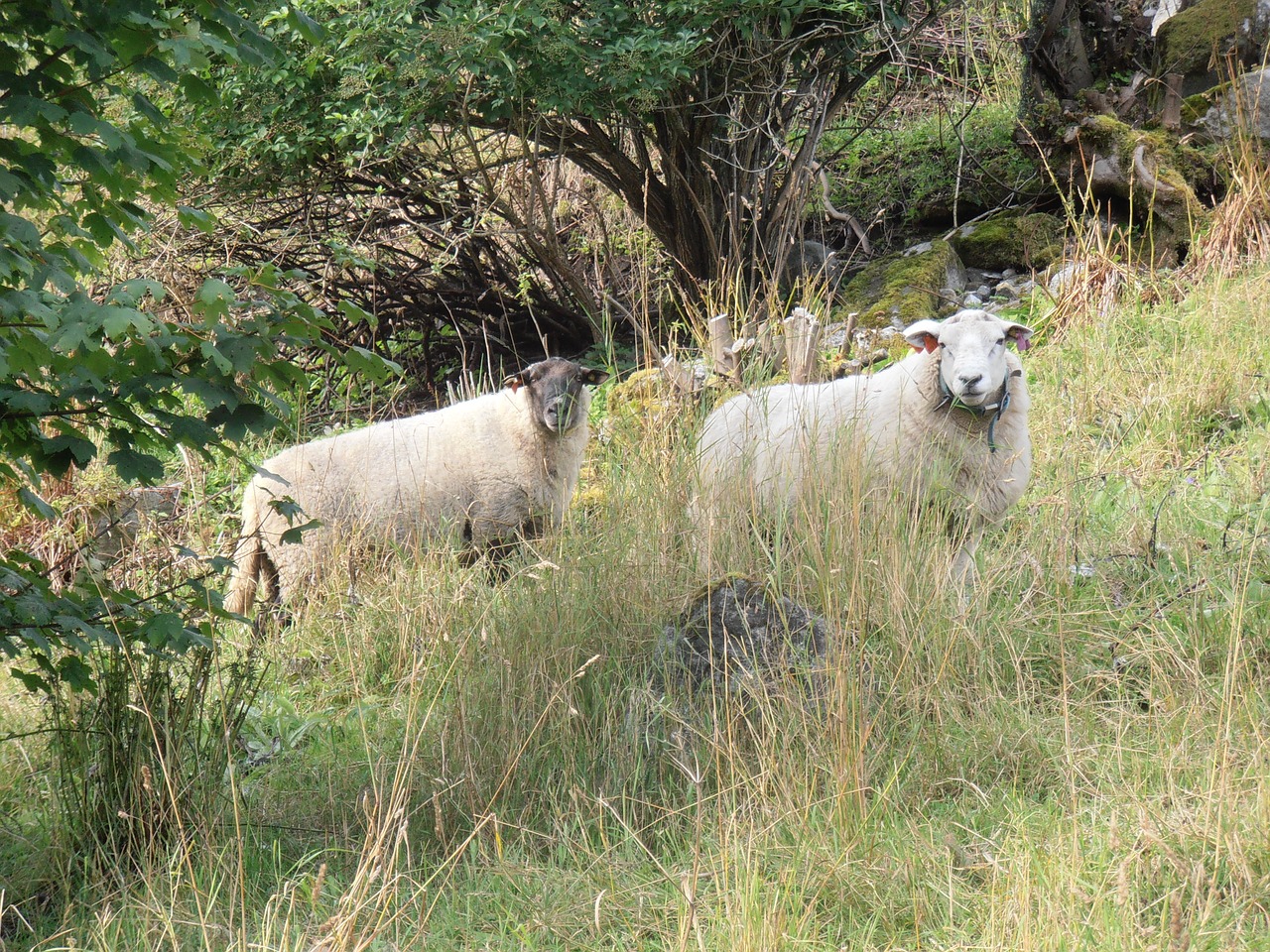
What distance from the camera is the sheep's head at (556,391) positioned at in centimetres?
654

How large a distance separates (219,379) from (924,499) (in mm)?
2796

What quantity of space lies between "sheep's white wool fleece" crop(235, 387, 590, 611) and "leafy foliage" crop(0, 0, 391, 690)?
311cm

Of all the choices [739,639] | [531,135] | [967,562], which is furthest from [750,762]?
[531,135]

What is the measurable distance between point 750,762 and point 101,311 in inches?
84.5

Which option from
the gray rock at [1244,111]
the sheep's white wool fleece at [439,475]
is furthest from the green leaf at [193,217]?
the gray rock at [1244,111]

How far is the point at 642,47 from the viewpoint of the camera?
25.4 feet

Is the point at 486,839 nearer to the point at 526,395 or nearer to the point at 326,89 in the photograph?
the point at 526,395

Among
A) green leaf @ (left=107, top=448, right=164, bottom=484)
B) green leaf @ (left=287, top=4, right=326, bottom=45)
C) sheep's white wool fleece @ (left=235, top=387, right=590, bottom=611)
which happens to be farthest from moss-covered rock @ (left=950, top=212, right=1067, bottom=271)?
green leaf @ (left=107, top=448, right=164, bottom=484)

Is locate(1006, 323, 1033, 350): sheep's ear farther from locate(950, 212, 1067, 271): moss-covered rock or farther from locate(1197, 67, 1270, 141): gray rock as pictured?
locate(950, 212, 1067, 271): moss-covered rock

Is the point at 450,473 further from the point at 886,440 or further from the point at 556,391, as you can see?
the point at 886,440

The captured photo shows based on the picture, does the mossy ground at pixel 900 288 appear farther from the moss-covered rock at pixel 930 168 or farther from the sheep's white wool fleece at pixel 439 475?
the sheep's white wool fleece at pixel 439 475

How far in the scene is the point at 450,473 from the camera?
6.66 m

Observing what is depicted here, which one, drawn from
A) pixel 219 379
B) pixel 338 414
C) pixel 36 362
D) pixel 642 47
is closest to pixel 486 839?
pixel 219 379

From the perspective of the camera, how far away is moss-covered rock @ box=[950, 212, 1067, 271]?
33.1 feet
